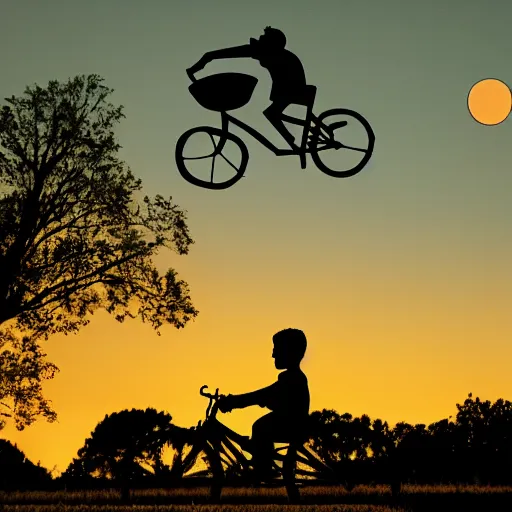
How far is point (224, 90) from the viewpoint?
1352cm

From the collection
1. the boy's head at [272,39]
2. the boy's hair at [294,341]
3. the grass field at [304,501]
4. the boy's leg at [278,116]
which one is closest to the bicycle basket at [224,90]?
the boy's head at [272,39]

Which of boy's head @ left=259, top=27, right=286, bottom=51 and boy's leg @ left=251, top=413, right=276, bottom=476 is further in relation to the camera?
boy's head @ left=259, top=27, right=286, bottom=51

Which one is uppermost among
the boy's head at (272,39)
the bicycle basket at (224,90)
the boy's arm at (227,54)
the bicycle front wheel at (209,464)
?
the boy's head at (272,39)

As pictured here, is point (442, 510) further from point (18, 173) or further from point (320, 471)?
point (18, 173)

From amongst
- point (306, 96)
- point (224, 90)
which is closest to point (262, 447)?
point (224, 90)

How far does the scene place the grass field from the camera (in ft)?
43.2

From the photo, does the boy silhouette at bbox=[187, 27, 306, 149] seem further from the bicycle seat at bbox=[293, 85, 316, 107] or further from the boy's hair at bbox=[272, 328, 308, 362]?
the boy's hair at bbox=[272, 328, 308, 362]

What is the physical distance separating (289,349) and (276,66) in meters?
4.20

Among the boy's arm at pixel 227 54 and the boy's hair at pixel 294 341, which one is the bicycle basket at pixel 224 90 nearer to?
the boy's arm at pixel 227 54

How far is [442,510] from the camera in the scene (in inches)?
564

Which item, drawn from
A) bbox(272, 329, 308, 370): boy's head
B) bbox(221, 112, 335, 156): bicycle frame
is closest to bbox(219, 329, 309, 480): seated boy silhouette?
bbox(272, 329, 308, 370): boy's head

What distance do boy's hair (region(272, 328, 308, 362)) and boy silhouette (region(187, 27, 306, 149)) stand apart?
12.3 ft

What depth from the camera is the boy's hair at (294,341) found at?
11.7 meters

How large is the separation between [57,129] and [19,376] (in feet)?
28.2
